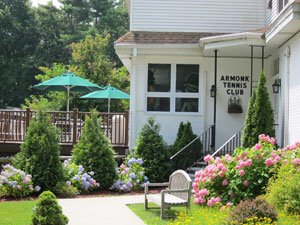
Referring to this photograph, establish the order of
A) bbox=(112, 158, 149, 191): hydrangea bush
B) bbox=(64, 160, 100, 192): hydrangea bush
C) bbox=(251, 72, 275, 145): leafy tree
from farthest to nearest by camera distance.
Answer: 1. bbox=(112, 158, 149, 191): hydrangea bush
2. bbox=(64, 160, 100, 192): hydrangea bush
3. bbox=(251, 72, 275, 145): leafy tree

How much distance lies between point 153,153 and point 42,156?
3.27 m

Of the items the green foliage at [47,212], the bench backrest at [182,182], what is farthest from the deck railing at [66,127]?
the green foliage at [47,212]

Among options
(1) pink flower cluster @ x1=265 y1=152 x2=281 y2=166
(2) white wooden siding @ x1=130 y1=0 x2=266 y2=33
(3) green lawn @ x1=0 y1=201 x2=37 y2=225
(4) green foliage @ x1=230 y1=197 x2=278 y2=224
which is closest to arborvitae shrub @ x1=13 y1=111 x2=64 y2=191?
(3) green lawn @ x1=0 y1=201 x2=37 y2=225

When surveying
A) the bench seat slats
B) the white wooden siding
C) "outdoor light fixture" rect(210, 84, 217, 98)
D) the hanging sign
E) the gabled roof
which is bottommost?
the bench seat slats

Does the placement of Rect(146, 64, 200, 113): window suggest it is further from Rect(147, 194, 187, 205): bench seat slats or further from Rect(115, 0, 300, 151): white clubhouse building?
Rect(147, 194, 187, 205): bench seat slats

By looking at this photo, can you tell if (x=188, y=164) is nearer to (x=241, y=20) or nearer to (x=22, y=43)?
(x=241, y=20)

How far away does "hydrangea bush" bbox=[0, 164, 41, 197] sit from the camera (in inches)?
428

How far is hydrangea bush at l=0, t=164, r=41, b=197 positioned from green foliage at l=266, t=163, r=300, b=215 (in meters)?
5.76

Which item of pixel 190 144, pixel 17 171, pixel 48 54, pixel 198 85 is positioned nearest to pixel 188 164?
pixel 190 144

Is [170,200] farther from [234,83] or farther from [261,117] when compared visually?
[234,83]

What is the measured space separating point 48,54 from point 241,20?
2734cm

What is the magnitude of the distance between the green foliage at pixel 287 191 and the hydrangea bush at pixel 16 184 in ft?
18.9

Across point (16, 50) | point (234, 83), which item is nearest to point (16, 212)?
point (234, 83)

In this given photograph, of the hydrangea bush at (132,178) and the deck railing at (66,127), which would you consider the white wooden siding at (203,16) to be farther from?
the hydrangea bush at (132,178)
